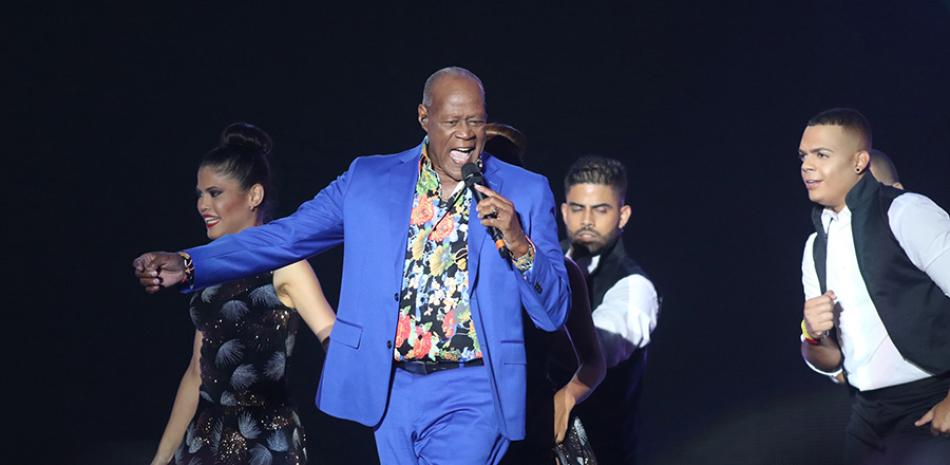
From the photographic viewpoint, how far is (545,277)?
2463 millimetres

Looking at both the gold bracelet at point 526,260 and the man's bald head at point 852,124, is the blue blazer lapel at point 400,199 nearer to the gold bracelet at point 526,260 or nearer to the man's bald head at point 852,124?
the gold bracelet at point 526,260

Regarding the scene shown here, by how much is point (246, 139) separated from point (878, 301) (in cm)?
227

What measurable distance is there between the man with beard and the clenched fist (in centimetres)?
60

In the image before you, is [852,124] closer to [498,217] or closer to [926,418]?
[926,418]

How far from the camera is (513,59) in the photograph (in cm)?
550

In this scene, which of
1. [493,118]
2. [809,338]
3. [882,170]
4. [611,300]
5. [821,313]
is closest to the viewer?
[821,313]

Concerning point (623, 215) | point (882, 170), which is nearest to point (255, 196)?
point (623, 215)

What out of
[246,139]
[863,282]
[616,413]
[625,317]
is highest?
[246,139]

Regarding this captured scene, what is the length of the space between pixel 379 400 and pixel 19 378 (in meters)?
2.90

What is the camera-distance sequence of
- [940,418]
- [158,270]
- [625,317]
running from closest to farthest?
[158,270], [940,418], [625,317]

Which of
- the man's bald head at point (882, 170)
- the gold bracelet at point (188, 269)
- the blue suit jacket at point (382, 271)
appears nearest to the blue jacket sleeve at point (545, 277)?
the blue suit jacket at point (382, 271)

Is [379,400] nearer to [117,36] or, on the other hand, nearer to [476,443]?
[476,443]

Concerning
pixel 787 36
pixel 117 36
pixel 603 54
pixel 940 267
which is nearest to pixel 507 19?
pixel 603 54

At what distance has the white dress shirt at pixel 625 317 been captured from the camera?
3680 mm
